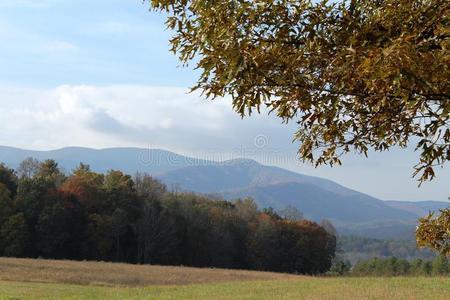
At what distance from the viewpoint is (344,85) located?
502 centimetres

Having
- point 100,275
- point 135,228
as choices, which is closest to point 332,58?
point 100,275

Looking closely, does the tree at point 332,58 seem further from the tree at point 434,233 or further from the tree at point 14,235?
the tree at point 14,235

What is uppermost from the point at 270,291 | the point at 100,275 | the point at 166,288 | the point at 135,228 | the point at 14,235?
the point at 135,228

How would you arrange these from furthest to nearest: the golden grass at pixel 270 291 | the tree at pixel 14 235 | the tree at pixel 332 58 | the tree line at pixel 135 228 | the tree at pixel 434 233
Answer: the tree line at pixel 135 228
the tree at pixel 14 235
the golden grass at pixel 270 291
the tree at pixel 434 233
the tree at pixel 332 58

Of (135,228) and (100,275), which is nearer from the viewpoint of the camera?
(100,275)

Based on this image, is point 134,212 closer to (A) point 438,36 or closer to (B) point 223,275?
(B) point 223,275

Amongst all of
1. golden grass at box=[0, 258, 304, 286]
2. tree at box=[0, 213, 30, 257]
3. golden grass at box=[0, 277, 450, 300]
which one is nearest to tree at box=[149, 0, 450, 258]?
golden grass at box=[0, 277, 450, 300]

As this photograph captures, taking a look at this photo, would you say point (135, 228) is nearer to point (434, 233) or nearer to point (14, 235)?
point (14, 235)

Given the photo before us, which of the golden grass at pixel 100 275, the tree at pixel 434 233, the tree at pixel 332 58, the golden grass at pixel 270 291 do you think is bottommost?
the golden grass at pixel 100 275

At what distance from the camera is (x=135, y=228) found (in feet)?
233

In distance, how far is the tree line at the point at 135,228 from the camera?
2499 inches

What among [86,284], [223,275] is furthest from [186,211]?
[86,284]

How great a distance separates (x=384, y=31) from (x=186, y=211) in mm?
74674

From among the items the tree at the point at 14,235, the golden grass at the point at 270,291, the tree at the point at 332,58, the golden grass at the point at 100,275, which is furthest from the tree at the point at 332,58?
the tree at the point at 14,235
